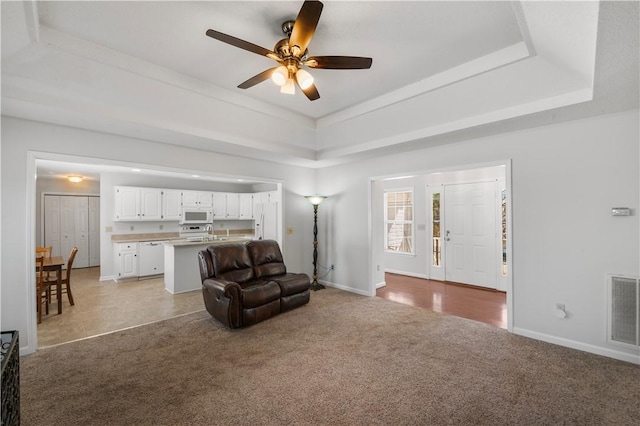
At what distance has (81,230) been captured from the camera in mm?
7883

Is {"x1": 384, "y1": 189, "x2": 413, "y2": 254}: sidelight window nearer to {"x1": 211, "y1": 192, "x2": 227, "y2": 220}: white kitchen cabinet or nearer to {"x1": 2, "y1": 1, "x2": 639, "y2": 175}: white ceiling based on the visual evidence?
{"x1": 2, "y1": 1, "x2": 639, "y2": 175}: white ceiling

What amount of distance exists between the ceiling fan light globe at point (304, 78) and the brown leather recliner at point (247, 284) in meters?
2.49

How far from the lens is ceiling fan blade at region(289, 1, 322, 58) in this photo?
5.88ft

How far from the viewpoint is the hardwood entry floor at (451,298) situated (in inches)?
163

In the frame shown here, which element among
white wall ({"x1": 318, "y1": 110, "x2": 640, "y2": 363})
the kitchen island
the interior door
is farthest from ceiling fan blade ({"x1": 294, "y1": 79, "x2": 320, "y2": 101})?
the interior door

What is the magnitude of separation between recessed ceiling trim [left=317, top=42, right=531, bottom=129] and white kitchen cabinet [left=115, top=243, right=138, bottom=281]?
5522 mm

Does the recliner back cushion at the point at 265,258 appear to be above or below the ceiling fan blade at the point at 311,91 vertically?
below

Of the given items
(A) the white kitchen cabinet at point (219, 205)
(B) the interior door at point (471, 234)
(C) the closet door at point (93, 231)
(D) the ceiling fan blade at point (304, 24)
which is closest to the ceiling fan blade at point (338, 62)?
(D) the ceiling fan blade at point (304, 24)

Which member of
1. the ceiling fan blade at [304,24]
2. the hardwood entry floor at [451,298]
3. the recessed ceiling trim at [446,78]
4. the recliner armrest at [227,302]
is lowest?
the hardwood entry floor at [451,298]

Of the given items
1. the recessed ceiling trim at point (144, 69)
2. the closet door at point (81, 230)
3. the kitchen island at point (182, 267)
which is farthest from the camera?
Answer: the closet door at point (81, 230)

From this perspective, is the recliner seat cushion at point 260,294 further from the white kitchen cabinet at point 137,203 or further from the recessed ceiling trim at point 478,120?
the white kitchen cabinet at point 137,203

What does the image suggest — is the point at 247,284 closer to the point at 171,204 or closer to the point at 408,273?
the point at 408,273

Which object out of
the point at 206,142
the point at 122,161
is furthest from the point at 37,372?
the point at 206,142

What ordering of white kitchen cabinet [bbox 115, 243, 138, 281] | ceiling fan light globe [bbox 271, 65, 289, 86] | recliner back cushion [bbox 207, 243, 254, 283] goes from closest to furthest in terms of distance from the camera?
ceiling fan light globe [bbox 271, 65, 289, 86] → recliner back cushion [bbox 207, 243, 254, 283] → white kitchen cabinet [bbox 115, 243, 138, 281]
